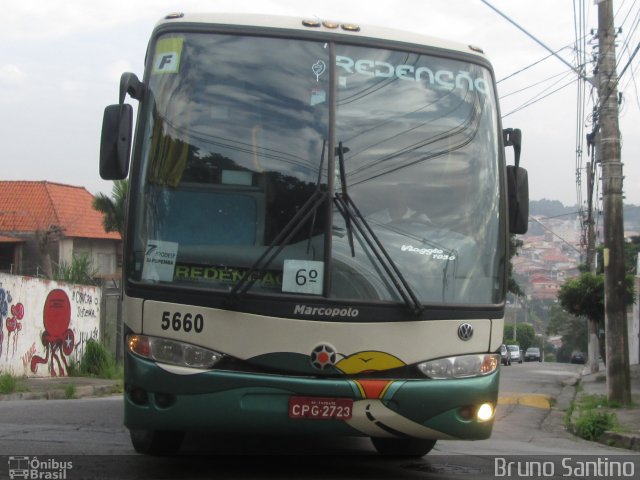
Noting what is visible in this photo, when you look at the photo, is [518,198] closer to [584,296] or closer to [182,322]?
[182,322]

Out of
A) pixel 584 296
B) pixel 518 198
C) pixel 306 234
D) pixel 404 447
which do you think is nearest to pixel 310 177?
pixel 306 234

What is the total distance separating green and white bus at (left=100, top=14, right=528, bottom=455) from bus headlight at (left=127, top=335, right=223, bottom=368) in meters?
0.01

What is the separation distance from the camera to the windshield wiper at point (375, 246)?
5910 mm

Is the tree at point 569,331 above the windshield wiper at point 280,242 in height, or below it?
below

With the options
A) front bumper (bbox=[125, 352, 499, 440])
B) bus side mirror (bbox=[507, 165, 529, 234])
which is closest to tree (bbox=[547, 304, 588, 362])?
bus side mirror (bbox=[507, 165, 529, 234])

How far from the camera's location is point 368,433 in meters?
5.90

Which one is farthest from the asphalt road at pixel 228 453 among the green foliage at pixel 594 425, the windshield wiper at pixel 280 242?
the windshield wiper at pixel 280 242

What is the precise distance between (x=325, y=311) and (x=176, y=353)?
0.96m

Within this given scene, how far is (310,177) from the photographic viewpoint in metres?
5.98

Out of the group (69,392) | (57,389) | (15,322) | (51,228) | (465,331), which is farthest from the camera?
(51,228)

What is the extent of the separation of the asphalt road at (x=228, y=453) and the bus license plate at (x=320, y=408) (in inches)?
36.3

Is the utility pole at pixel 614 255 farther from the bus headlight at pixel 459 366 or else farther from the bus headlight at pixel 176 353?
the bus headlight at pixel 176 353

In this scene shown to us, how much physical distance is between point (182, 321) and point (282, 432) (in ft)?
3.08

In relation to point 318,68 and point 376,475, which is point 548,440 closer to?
point 376,475
